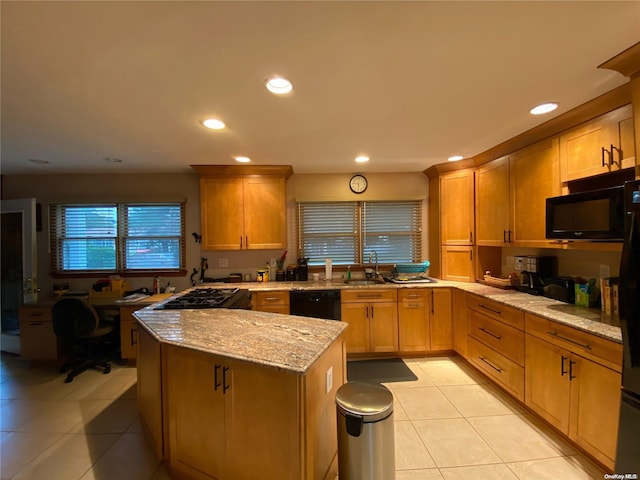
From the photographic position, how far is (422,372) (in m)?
3.01

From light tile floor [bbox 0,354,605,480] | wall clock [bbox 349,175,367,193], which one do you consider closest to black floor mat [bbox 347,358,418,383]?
light tile floor [bbox 0,354,605,480]

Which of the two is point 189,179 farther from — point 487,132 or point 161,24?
point 487,132

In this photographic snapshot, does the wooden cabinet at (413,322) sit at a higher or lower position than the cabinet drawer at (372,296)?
lower

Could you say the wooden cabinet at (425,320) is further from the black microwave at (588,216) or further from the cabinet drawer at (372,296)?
the black microwave at (588,216)

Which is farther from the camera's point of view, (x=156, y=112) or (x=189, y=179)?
(x=189, y=179)

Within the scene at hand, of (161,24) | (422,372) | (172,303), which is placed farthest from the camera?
(422,372)

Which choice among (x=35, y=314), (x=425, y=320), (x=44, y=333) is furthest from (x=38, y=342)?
(x=425, y=320)

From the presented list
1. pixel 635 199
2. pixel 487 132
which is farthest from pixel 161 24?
pixel 487 132

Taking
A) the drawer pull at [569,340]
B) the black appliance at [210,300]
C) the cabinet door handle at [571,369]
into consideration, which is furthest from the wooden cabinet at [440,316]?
the black appliance at [210,300]

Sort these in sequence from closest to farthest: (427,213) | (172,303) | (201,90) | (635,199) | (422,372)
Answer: (635,199)
(201,90)
(172,303)
(422,372)
(427,213)

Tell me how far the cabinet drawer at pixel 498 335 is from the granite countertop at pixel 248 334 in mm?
1643

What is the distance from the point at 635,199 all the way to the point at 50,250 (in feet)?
19.2

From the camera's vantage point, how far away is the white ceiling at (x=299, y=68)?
1159mm

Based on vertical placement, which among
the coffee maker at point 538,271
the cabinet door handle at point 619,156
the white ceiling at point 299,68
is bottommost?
the coffee maker at point 538,271
